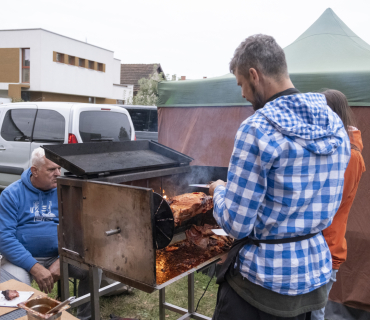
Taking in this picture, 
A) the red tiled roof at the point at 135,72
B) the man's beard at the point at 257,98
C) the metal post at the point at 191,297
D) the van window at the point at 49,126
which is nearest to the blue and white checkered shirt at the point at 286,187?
the man's beard at the point at 257,98

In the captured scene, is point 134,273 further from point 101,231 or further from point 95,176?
point 95,176

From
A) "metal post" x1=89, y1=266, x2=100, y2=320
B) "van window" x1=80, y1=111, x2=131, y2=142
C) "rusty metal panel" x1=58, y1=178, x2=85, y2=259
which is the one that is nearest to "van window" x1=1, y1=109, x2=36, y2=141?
"van window" x1=80, y1=111, x2=131, y2=142

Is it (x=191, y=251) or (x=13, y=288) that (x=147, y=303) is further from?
(x=13, y=288)

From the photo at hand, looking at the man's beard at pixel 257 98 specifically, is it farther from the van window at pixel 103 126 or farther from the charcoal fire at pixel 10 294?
the van window at pixel 103 126

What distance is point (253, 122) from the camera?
1.41 m

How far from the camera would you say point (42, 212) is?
10.9ft

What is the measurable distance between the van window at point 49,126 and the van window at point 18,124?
223mm

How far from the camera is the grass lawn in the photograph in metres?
3.79

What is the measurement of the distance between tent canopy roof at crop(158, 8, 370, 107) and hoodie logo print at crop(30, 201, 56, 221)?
253cm

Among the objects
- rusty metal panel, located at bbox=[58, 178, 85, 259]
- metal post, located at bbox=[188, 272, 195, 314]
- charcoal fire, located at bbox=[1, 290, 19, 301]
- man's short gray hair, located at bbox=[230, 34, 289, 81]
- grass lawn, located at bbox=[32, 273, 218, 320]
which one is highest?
man's short gray hair, located at bbox=[230, 34, 289, 81]

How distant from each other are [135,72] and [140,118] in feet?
81.8

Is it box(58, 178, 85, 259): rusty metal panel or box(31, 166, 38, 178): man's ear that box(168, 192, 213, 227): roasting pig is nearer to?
box(58, 178, 85, 259): rusty metal panel

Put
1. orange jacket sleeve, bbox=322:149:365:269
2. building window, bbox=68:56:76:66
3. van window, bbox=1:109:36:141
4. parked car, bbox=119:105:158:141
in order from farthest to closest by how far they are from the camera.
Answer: building window, bbox=68:56:76:66 → parked car, bbox=119:105:158:141 → van window, bbox=1:109:36:141 → orange jacket sleeve, bbox=322:149:365:269

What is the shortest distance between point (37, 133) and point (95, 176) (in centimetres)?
527
